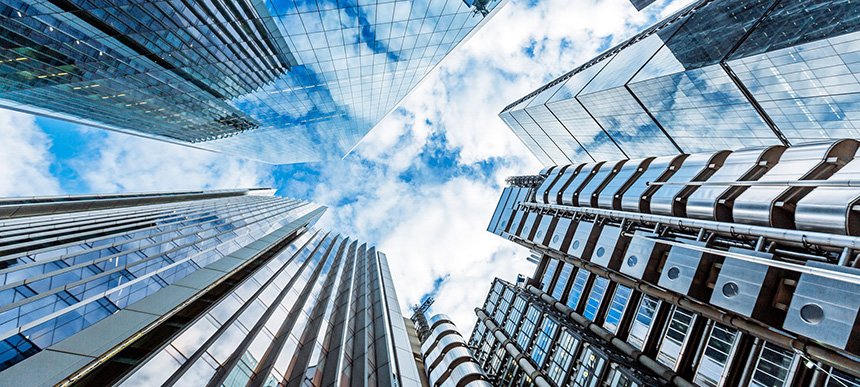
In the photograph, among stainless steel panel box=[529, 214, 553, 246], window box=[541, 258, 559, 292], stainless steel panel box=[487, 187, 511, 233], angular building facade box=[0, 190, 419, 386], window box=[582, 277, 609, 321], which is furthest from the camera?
stainless steel panel box=[487, 187, 511, 233]

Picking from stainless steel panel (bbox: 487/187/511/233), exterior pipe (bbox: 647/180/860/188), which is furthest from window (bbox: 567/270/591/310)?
stainless steel panel (bbox: 487/187/511/233)

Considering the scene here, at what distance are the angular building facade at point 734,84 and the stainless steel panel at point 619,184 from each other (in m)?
19.9

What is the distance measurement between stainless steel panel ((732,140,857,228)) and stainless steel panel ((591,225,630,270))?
7.24m

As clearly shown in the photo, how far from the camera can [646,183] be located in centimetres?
2683

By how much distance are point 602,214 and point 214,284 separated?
90.5ft

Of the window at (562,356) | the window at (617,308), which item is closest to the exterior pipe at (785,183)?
the window at (617,308)

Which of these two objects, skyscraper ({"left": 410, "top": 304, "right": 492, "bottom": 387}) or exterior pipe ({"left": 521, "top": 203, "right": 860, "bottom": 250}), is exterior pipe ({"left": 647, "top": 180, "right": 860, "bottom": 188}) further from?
skyscraper ({"left": 410, "top": 304, "right": 492, "bottom": 387})

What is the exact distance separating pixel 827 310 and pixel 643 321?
1134 centimetres

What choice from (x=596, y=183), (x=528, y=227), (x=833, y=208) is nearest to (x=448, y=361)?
(x=528, y=227)

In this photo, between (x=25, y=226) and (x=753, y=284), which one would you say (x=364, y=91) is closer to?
(x=25, y=226)

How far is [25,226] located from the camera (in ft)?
64.7

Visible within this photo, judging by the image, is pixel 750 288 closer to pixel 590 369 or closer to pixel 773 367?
pixel 773 367

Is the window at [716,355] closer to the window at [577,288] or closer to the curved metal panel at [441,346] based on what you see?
the window at [577,288]

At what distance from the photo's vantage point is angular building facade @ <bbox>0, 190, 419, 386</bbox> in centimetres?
809
